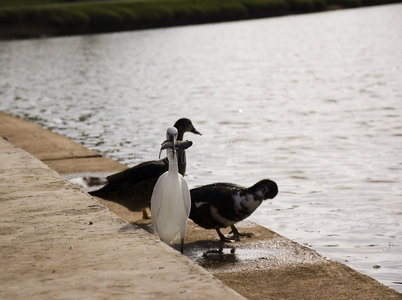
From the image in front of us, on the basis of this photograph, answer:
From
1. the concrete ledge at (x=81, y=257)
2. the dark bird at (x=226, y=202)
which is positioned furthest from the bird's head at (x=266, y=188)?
the concrete ledge at (x=81, y=257)

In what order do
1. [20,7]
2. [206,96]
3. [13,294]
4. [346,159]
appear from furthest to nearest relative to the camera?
[20,7], [206,96], [346,159], [13,294]

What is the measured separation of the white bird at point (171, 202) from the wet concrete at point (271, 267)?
0.78ft

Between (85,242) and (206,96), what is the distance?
62.1ft

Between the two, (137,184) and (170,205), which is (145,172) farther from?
(170,205)

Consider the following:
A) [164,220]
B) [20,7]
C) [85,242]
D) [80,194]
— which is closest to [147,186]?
[80,194]

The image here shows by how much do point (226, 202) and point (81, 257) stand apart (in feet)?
6.82

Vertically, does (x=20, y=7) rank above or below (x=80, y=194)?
above

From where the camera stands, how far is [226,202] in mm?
8320

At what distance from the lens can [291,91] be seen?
85.8 feet

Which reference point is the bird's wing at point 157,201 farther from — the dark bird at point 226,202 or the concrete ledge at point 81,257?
the dark bird at point 226,202

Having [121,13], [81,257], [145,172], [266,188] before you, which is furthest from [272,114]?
[121,13]

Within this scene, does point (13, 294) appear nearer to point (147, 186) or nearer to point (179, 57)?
point (147, 186)

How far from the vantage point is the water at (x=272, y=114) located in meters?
10.4

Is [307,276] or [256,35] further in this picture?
[256,35]
